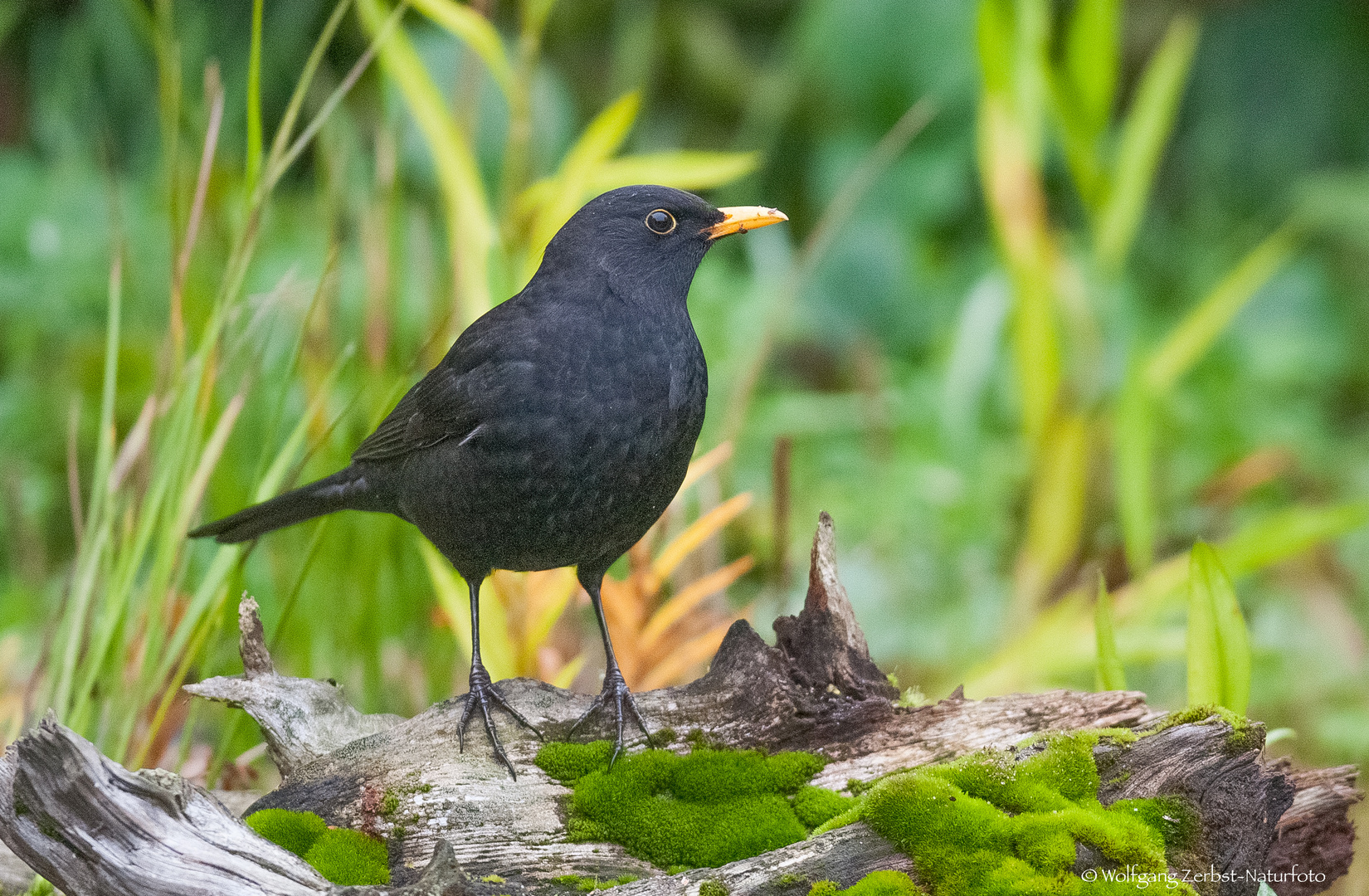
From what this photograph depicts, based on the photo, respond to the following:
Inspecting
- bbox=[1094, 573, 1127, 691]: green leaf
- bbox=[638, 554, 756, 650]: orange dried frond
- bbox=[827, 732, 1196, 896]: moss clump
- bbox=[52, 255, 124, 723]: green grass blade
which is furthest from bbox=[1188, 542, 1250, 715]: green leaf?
bbox=[52, 255, 124, 723]: green grass blade

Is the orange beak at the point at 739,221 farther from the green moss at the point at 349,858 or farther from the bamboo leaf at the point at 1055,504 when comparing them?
the bamboo leaf at the point at 1055,504

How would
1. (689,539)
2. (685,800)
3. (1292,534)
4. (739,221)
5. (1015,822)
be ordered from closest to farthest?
1. (1015,822)
2. (685,800)
3. (739,221)
4. (689,539)
5. (1292,534)

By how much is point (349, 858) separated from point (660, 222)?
1.40 m

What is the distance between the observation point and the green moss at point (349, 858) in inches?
81.7

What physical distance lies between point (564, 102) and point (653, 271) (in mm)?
3436

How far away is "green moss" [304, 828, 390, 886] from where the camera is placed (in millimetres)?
2076

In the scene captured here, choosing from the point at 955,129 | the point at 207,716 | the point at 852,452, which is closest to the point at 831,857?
the point at 207,716

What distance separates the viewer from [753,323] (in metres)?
5.08

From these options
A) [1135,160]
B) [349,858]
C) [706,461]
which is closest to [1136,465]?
[1135,160]

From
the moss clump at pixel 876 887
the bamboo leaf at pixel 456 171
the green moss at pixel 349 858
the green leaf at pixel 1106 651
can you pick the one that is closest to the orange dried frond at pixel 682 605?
the green leaf at pixel 1106 651

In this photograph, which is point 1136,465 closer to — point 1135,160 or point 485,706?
point 1135,160

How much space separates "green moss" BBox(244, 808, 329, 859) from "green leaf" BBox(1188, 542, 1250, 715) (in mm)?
1841

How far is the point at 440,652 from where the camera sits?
3.66m

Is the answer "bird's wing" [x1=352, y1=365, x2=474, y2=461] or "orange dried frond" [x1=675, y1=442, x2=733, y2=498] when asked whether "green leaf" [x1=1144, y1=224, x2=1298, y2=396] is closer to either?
"orange dried frond" [x1=675, y1=442, x2=733, y2=498]
